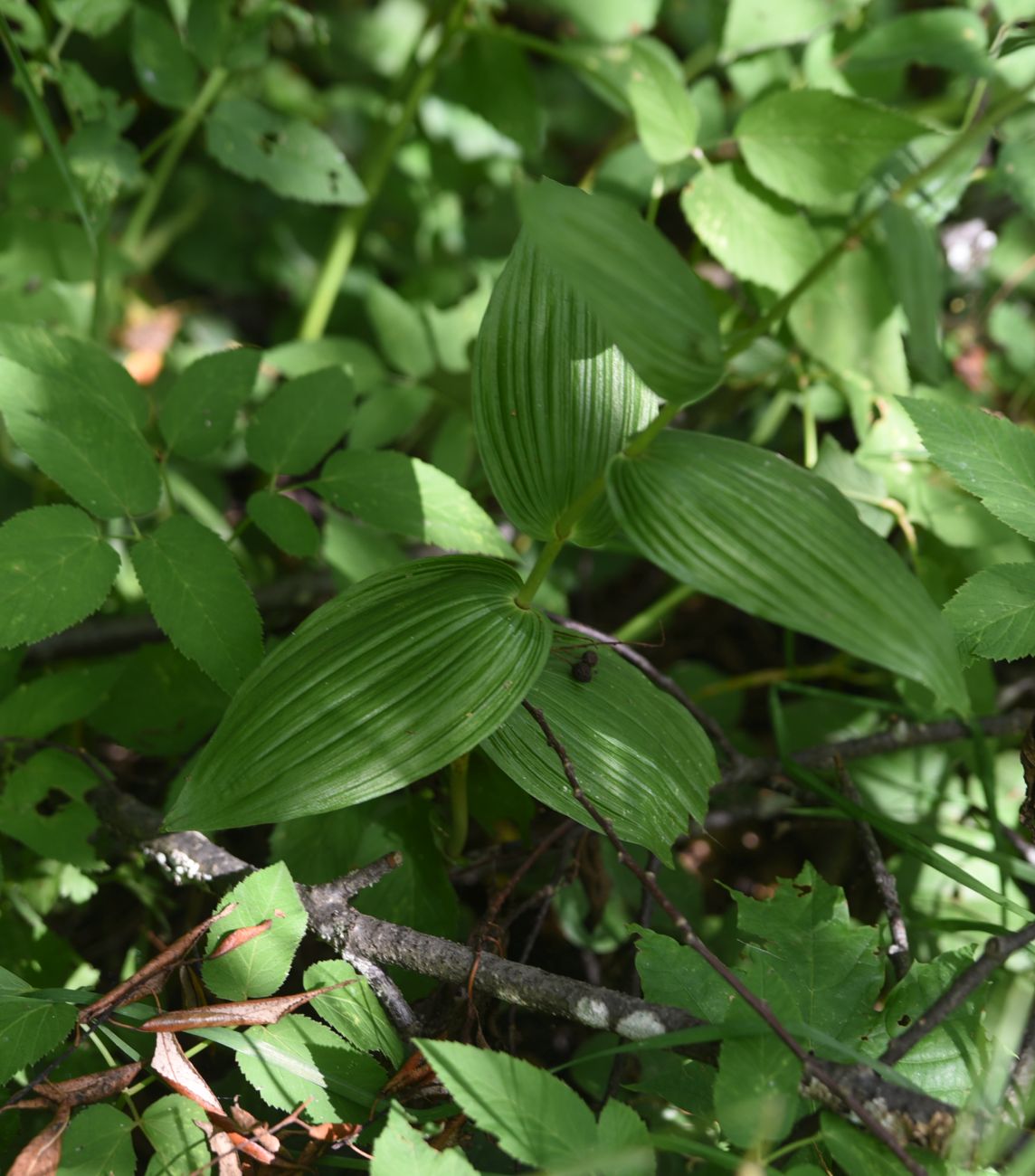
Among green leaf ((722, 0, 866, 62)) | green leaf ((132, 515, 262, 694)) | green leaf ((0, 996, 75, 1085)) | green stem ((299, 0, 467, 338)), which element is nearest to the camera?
green leaf ((0, 996, 75, 1085))

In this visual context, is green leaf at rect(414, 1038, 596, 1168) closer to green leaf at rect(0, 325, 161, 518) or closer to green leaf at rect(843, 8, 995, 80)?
green leaf at rect(0, 325, 161, 518)

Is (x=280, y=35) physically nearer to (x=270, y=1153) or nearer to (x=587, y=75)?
(x=587, y=75)

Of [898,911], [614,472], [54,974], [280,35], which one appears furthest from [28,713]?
[280,35]

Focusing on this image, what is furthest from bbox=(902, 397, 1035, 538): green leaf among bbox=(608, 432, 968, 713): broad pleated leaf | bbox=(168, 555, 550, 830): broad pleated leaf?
bbox=(168, 555, 550, 830): broad pleated leaf

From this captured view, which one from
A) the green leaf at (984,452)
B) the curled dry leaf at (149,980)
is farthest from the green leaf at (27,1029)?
the green leaf at (984,452)

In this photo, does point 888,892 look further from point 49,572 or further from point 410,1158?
point 49,572

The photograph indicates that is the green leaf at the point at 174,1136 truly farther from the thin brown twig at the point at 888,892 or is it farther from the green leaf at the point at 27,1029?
the thin brown twig at the point at 888,892
